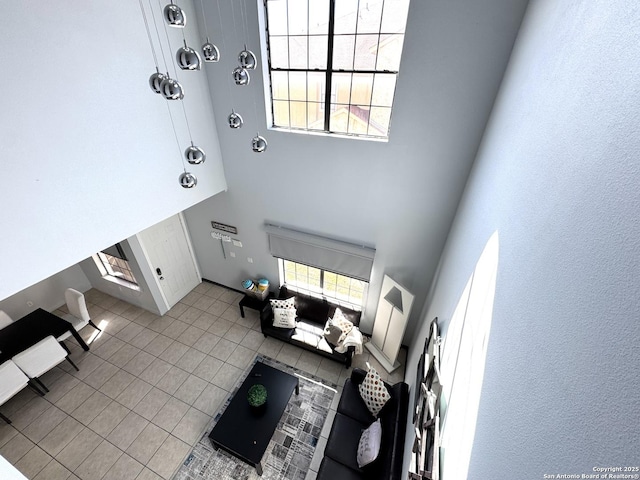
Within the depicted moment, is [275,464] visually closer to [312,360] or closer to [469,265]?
[312,360]

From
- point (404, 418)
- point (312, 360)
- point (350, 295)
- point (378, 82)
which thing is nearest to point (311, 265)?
point (350, 295)

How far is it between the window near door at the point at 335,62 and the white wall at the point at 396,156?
24 centimetres

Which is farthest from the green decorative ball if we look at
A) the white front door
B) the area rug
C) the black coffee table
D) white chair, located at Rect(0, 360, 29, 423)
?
white chair, located at Rect(0, 360, 29, 423)

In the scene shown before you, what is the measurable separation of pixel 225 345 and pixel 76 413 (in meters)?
2.29

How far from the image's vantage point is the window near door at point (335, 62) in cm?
327

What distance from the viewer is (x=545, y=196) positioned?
46.6 inches

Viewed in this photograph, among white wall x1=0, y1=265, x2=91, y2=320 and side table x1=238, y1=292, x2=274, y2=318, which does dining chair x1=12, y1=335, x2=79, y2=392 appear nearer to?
white wall x1=0, y1=265, x2=91, y2=320

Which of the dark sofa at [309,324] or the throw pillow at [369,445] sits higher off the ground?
the dark sofa at [309,324]

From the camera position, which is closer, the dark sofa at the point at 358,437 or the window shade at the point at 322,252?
the dark sofa at the point at 358,437

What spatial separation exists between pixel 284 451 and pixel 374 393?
1536 mm

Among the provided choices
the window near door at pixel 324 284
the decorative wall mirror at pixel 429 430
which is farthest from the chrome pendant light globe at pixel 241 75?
the window near door at pixel 324 284

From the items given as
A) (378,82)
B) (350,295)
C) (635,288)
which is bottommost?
(350,295)

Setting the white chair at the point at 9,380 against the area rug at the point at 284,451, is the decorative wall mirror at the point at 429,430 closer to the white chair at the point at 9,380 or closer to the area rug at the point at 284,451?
the area rug at the point at 284,451

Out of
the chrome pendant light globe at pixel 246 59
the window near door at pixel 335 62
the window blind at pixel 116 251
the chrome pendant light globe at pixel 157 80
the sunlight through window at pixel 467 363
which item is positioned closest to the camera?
the sunlight through window at pixel 467 363
